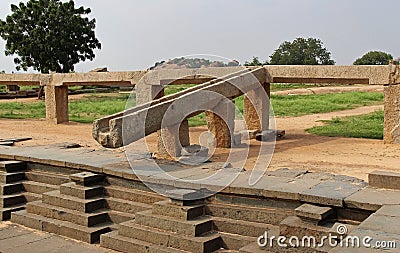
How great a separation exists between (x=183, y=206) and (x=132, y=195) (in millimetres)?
963

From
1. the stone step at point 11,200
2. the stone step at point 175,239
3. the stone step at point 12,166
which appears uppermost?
the stone step at point 12,166

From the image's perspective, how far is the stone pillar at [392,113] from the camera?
892 centimetres

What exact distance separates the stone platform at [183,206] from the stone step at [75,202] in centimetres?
1

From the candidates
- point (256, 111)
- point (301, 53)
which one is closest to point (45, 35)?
point (256, 111)

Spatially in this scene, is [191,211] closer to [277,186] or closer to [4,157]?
[277,186]

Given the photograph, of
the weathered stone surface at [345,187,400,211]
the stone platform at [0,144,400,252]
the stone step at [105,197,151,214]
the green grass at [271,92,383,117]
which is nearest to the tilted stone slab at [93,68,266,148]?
the stone platform at [0,144,400,252]

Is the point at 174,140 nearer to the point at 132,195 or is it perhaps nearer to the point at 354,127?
the point at 132,195

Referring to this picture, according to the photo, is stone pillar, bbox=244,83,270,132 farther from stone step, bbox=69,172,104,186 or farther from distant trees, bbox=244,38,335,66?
distant trees, bbox=244,38,335,66

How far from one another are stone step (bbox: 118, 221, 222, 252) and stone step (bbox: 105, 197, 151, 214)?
44cm

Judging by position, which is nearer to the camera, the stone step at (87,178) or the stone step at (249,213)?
the stone step at (249,213)

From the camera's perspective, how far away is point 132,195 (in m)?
5.66

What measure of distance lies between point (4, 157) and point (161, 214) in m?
3.29

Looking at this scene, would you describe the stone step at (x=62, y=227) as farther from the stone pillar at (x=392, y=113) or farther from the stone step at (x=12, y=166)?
the stone pillar at (x=392, y=113)

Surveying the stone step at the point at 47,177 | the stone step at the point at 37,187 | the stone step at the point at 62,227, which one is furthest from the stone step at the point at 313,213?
the stone step at the point at 37,187
